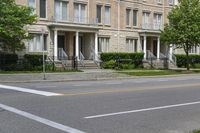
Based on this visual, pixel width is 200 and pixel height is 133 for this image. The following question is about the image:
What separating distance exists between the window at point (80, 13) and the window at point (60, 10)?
4.17ft

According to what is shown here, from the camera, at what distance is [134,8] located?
44.2m

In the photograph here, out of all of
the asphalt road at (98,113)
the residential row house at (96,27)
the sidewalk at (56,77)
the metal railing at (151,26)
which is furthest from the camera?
the metal railing at (151,26)

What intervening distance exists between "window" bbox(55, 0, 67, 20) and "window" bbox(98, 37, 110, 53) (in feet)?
16.7

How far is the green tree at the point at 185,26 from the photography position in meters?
36.2

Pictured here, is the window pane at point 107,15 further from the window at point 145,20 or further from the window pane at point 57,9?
the window pane at point 57,9

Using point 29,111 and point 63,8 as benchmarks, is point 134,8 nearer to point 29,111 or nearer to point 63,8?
point 63,8

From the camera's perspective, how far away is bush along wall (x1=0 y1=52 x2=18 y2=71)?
30.5 m

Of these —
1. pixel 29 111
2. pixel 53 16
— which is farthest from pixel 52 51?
pixel 29 111

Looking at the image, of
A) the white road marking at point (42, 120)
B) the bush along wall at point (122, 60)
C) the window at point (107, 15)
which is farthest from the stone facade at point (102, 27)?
the white road marking at point (42, 120)

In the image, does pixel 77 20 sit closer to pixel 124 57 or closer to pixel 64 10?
pixel 64 10

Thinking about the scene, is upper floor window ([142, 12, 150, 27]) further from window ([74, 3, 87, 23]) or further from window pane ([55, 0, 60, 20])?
window pane ([55, 0, 60, 20])

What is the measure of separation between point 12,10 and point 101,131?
68.0 feet

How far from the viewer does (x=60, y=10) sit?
37.3 metres

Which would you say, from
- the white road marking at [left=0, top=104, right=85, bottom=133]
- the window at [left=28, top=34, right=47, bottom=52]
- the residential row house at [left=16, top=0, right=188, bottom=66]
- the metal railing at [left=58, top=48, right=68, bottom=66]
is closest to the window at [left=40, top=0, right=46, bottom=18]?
the residential row house at [left=16, top=0, right=188, bottom=66]
